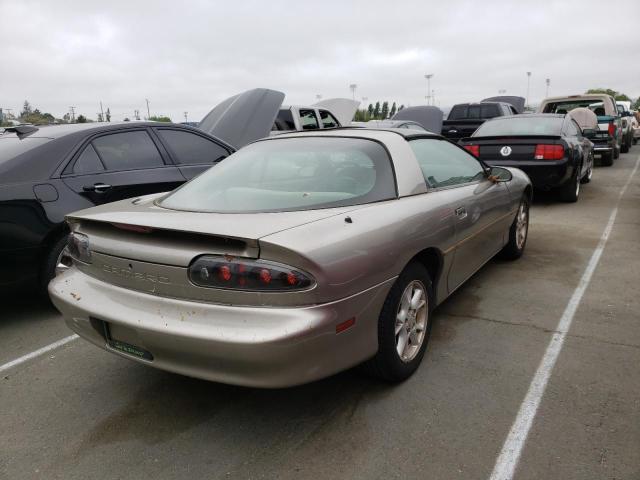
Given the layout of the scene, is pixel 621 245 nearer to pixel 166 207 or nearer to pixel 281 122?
pixel 166 207

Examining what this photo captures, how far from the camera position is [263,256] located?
2174 mm

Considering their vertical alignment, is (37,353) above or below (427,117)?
below

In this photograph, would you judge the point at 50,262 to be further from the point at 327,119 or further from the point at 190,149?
the point at 327,119

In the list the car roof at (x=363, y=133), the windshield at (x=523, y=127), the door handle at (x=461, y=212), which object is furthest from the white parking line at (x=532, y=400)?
the windshield at (x=523, y=127)

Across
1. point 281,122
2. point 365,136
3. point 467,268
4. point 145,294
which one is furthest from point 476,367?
point 281,122

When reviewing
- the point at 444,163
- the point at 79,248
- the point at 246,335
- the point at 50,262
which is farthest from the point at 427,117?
the point at 246,335

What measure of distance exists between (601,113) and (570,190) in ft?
29.3

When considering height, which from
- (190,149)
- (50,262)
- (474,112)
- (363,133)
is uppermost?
(474,112)

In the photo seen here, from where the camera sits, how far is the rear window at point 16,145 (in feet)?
13.1

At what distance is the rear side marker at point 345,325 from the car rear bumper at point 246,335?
17mm

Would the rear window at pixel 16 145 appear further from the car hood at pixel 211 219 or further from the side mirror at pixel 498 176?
the side mirror at pixel 498 176

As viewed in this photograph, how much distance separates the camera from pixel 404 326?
284 centimetres

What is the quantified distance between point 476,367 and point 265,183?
5.45 ft

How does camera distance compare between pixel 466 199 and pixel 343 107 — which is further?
pixel 343 107
